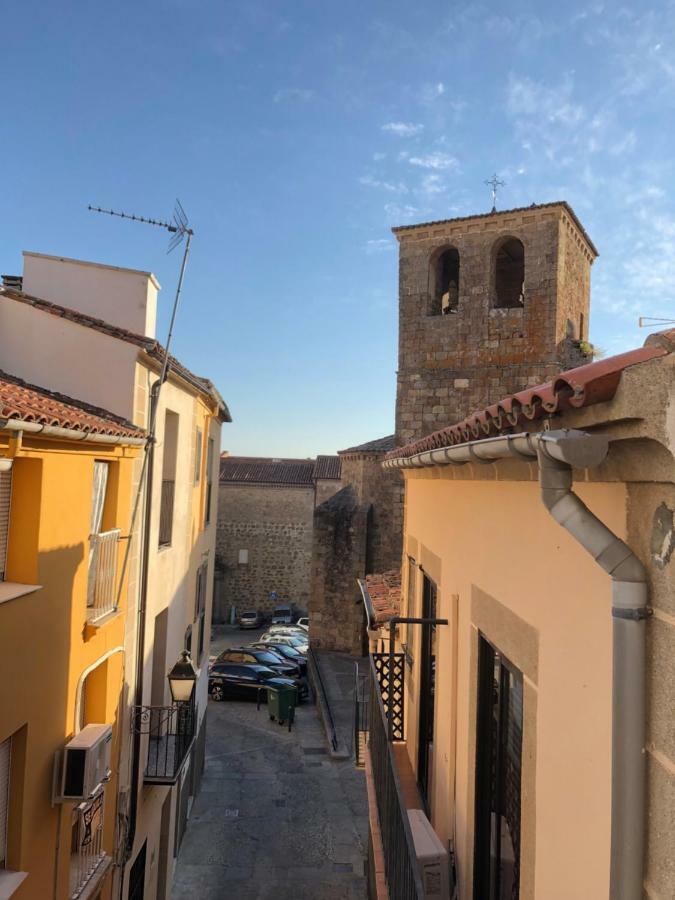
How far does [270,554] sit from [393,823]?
32371mm

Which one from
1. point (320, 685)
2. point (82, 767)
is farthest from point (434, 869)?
point (320, 685)

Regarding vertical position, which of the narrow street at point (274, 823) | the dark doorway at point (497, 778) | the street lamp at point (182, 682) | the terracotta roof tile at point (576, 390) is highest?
the terracotta roof tile at point (576, 390)

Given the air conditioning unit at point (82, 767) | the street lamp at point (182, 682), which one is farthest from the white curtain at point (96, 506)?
the street lamp at point (182, 682)

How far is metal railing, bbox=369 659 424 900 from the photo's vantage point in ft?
11.0

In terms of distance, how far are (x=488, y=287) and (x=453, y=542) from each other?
10.3m

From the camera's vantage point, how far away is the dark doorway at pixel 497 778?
351 cm

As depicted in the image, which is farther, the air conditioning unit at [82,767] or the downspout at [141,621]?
the downspout at [141,621]

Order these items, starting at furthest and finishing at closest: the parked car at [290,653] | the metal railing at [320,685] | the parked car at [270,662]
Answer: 1. the parked car at [290,653]
2. the parked car at [270,662]
3. the metal railing at [320,685]

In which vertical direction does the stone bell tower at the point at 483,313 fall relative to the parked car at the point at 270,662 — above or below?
above

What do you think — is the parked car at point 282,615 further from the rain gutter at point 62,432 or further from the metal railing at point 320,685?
the rain gutter at point 62,432

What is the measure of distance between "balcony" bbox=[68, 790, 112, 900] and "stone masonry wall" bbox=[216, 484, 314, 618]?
2974 centimetres

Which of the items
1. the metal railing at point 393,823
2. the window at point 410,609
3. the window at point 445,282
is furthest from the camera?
→ the window at point 445,282

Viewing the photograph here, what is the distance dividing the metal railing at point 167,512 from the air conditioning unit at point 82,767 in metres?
4.25

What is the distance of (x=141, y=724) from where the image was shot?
7945mm
